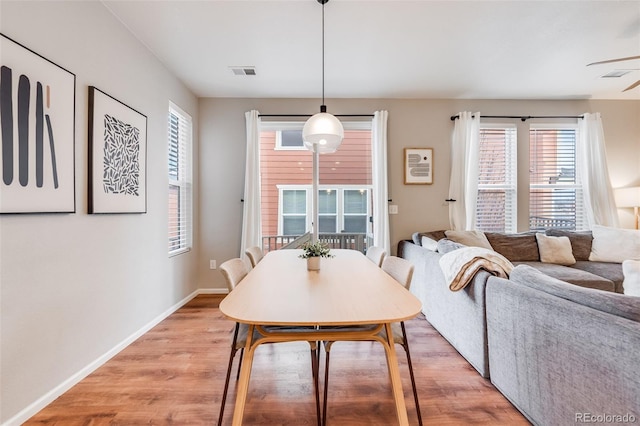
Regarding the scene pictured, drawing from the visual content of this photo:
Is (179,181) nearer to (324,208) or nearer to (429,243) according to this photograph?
(324,208)

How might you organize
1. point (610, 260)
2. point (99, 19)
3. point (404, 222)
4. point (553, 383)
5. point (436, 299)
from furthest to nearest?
point (404, 222), point (610, 260), point (436, 299), point (99, 19), point (553, 383)

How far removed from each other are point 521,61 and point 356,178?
7.04 ft

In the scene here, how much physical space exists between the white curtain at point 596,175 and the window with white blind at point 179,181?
5186 millimetres

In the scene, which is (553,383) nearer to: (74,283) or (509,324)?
(509,324)

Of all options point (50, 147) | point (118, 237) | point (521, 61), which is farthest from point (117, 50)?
point (521, 61)

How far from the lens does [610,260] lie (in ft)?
10.7

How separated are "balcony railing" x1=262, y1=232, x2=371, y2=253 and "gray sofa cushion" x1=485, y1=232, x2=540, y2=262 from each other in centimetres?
156

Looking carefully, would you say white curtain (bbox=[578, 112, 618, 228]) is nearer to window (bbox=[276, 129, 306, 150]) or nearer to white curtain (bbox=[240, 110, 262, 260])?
window (bbox=[276, 129, 306, 150])

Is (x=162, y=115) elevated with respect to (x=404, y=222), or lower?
elevated

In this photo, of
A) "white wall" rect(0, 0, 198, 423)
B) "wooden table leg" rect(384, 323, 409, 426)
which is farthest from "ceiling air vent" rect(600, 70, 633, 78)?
"white wall" rect(0, 0, 198, 423)

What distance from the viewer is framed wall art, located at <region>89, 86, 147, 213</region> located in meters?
1.97

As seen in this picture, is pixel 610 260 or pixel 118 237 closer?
pixel 118 237

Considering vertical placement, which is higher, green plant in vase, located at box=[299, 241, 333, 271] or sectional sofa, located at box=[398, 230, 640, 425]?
green plant in vase, located at box=[299, 241, 333, 271]

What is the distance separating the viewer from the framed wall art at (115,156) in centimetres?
197
